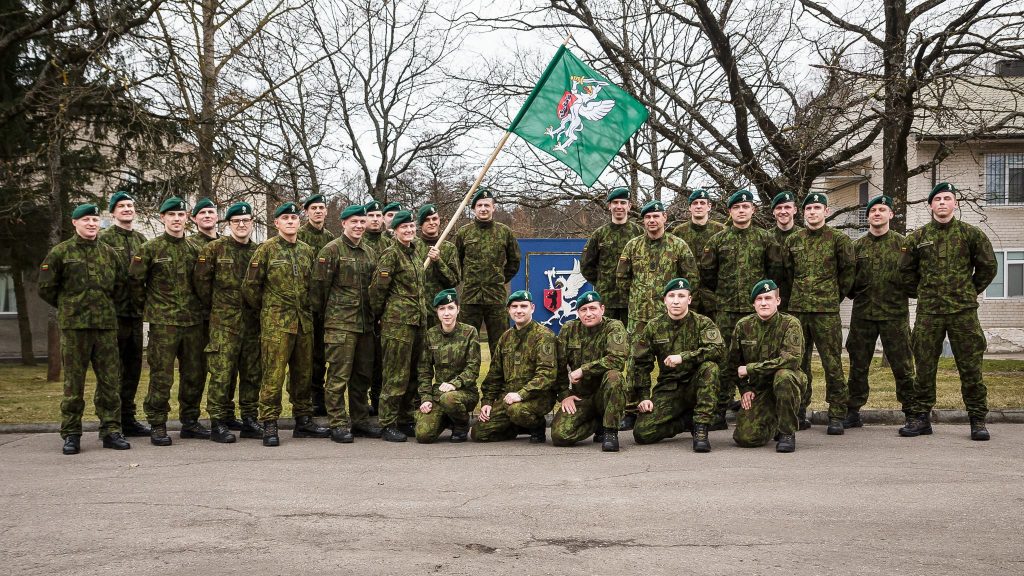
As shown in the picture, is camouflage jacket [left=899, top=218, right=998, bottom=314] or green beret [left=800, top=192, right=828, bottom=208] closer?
camouflage jacket [left=899, top=218, right=998, bottom=314]

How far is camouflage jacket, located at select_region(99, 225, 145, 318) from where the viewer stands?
28.0 feet

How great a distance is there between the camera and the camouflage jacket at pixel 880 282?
8.90 meters

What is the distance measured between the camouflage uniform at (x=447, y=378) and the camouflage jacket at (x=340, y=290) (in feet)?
2.46

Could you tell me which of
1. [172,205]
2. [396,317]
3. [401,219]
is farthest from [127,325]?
[401,219]

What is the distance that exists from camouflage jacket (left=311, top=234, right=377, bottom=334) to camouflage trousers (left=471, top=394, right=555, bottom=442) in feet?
5.07

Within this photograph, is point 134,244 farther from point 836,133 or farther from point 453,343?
point 836,133

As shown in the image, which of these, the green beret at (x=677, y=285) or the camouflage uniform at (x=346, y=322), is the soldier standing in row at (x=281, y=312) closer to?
the camouflage uniform at (x=346, y=322)

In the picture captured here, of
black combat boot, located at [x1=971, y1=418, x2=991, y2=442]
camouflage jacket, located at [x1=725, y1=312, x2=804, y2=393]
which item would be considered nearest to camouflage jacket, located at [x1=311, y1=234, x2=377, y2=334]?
camouflage jacket, located at [x1=725, y1=312, x2=804, y2=393]

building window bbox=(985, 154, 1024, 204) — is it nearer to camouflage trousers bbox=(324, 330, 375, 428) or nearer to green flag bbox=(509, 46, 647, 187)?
green flag bbox=(509, 46, 647, 187)

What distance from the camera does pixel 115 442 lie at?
8.11 metres

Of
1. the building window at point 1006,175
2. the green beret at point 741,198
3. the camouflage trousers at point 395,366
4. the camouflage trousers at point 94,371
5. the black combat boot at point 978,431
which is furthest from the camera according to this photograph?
the building window at point 1006,175

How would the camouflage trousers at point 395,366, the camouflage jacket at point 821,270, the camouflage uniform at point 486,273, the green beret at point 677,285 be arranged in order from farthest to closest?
the camouflage uniform at point 486,273 < the camouflage jacket at point 821,270 < the camouflage trousers at point 395,366 < the green beret at point 677,285

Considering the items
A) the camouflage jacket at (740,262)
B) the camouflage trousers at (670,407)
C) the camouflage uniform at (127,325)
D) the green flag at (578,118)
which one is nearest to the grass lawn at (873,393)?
the camouflage uniform at (127,325)

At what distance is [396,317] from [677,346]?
2743 millimetres
